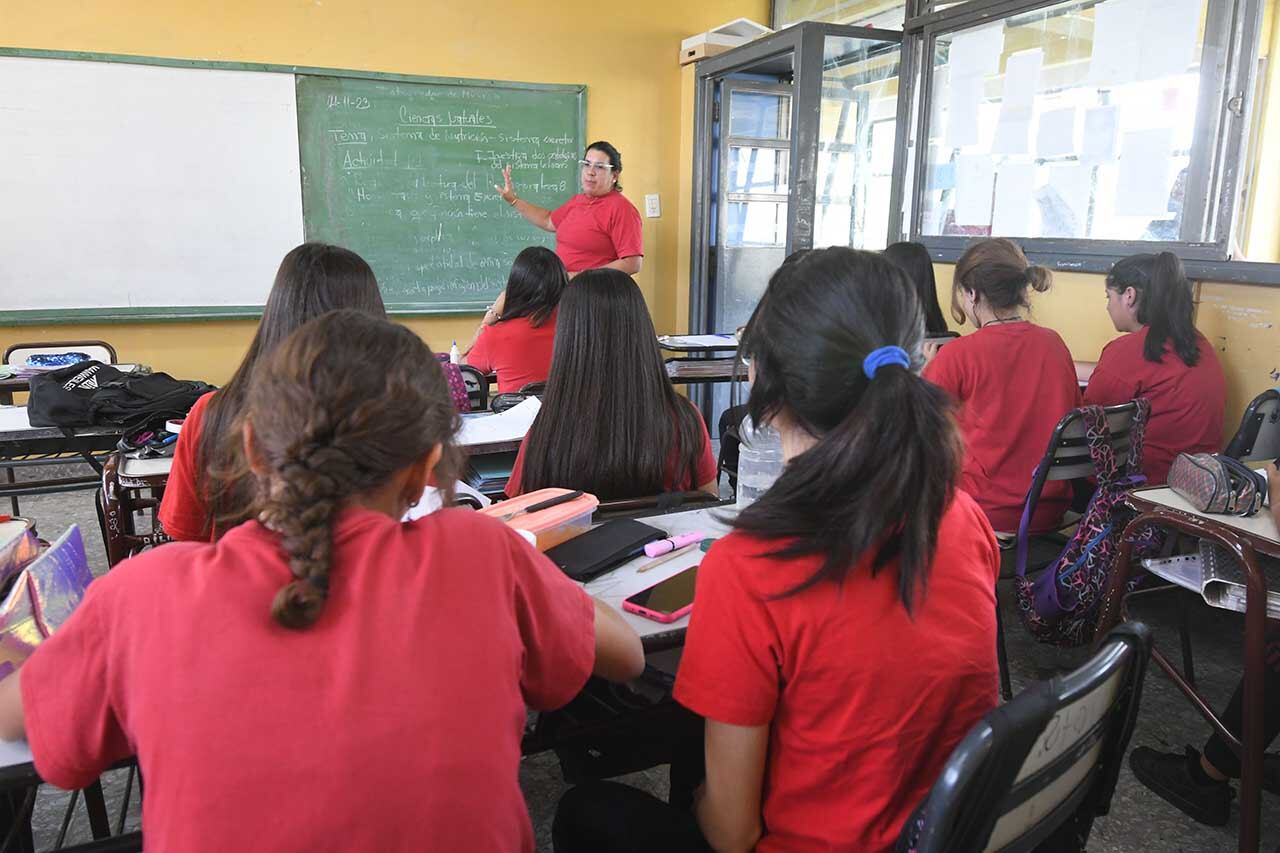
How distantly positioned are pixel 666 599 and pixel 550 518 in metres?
0.26

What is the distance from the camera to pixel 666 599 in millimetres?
1387

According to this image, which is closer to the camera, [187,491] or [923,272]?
[187,491]

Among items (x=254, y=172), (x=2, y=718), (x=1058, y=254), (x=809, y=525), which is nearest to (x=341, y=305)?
(x=2, y=718)

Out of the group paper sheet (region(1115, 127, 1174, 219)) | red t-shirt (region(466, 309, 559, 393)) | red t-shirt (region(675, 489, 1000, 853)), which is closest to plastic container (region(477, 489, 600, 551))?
red t-shirt (region(675, 489, 1000, 853))

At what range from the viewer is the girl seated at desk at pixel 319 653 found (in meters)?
0.73

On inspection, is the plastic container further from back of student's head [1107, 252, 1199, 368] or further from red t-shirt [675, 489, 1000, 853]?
back of student's head [1107, 252, 1199, 368]

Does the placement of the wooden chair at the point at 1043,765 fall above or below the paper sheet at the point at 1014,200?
below

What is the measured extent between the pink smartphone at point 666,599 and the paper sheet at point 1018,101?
9.70ft

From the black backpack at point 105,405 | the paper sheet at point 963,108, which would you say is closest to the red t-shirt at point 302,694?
the black backpack at point 105,405

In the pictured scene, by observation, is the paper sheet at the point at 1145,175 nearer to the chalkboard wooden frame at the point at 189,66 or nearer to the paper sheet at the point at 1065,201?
the paper sheet at the point at 1065,201

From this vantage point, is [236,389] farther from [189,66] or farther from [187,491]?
[189,66]

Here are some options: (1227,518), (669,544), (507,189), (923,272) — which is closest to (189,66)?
(507,189)

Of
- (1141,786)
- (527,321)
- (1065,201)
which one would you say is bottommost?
(1141,786)

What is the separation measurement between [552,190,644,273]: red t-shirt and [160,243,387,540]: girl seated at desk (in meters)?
2.75
